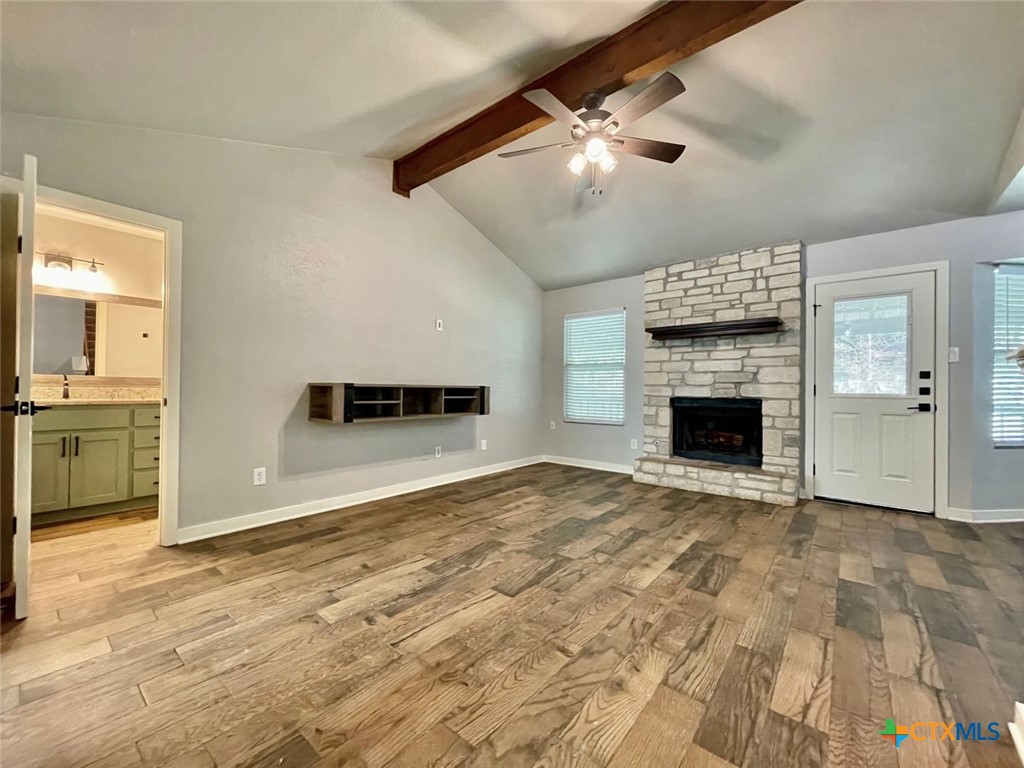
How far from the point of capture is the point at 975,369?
3455 mm

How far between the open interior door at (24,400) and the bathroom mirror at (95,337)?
170cm

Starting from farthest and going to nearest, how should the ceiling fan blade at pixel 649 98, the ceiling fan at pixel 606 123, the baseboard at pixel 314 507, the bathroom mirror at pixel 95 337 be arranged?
the bathroom mirror at pixel 95 337
the baseboard at pixel 314 507
the ceiling fan at pixel 606 123
the ceiling fan blade at pixel 649 98

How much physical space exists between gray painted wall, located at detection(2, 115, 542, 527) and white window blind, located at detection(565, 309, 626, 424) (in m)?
1.61

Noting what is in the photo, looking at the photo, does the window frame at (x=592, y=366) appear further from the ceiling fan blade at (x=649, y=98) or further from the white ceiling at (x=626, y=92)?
the ceiling fan blade at (x=649, y=98)

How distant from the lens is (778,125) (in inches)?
117

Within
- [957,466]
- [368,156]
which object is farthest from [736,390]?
Answer: [368,156]

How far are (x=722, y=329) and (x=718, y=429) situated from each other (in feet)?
3.74

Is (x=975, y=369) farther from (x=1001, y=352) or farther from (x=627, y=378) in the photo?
Answer: (x=627, y=378)

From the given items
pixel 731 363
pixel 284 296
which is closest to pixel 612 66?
pixel 284 296

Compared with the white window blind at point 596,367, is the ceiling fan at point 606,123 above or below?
above

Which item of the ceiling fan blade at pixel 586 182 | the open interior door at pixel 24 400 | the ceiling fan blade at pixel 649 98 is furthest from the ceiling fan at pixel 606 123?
the open interior door at pixel 24 400

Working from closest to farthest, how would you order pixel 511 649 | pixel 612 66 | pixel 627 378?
pixel 511 649
pixel 612 66
pixel 627 378

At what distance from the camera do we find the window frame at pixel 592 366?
532 centimetres

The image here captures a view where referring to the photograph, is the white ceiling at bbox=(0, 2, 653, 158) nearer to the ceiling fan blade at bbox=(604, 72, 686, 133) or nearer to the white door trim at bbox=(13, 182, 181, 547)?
the ceiling fan blade at bbox=(604, 72, 686, 133)
